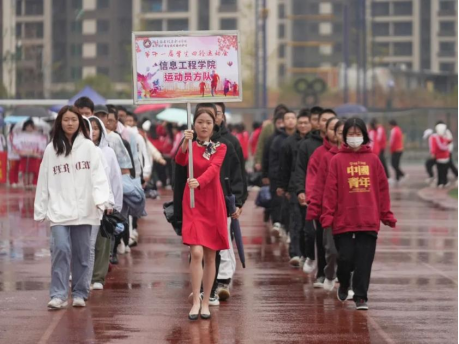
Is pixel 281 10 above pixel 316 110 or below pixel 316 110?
above

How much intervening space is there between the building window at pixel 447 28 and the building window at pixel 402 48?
2176mm

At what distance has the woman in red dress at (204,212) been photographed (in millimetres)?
9602

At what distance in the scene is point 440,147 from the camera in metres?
29.7

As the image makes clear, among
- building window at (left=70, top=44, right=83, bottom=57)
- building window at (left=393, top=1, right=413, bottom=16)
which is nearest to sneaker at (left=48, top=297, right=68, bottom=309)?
building window at (left=70, top=44, right=83, bottom=57)

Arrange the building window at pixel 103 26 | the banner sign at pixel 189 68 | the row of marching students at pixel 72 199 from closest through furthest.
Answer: the banner sign at pixel 189 68, the row of marching students at pixel 72 199, the building window at pixel 103 26

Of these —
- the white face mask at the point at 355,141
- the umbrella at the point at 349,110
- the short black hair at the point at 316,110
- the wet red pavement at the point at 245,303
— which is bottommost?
the wet red pavement at the point at 245,303

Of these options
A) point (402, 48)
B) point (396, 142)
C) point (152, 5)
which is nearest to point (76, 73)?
point (152, 5)

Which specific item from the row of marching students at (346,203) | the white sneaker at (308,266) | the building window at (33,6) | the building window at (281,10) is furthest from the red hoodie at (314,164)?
the building window at (281,10)

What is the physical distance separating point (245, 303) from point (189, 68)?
212cm

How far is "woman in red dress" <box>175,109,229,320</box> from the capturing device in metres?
9.60

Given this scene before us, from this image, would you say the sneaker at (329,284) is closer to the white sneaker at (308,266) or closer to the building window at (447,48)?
the white sneaker at (308,266)

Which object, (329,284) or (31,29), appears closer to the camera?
(329,284)

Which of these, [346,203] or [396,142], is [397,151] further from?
[346,203]

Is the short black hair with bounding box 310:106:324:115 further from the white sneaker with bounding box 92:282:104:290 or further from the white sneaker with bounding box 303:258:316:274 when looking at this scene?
the white sneaker with bounding box 92:282:104:290
